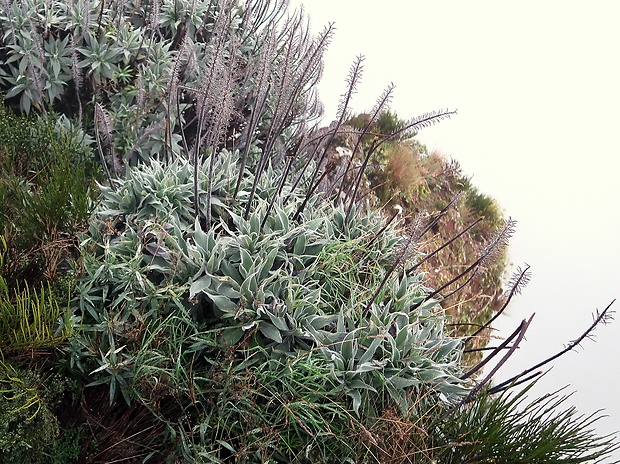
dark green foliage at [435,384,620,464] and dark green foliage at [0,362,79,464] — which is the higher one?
dark green foliage at [435,384,620,464]

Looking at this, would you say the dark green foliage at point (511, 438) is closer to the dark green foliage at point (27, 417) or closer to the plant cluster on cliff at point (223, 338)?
the plant cluster on cliff at point (223, 338)

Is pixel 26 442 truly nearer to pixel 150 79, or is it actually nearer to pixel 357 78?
pixel 357 78

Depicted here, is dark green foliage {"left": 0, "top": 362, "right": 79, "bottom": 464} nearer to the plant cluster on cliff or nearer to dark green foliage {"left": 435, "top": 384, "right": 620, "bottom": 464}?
the plant cluster on cliff

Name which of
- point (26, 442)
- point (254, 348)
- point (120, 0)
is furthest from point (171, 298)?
point (120, 0)

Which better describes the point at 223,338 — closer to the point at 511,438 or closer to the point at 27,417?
the point at 27,417

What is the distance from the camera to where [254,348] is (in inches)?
62.4

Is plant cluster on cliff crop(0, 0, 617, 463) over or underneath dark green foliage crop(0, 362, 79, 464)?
over

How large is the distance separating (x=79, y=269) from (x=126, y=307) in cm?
22

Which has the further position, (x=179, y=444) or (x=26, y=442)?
(x=179, y=444)

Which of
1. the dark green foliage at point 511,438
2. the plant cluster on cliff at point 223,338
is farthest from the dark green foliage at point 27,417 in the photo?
the dark green foliage at point 511,438

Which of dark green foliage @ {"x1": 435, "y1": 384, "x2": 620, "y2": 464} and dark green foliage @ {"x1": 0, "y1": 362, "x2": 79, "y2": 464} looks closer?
dark green foliage @ {"x1": 0, "y1": 362, "x2": 79, "y2": 464}

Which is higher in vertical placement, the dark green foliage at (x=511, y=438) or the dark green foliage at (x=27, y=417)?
the dark green foliage at (x=511, y=438)

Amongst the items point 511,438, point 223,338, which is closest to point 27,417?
point 223,338

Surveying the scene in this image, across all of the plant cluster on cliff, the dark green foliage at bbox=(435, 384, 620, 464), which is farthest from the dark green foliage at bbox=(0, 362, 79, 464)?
the dark green foliage at bbox=(435, 384, 620, 464)
